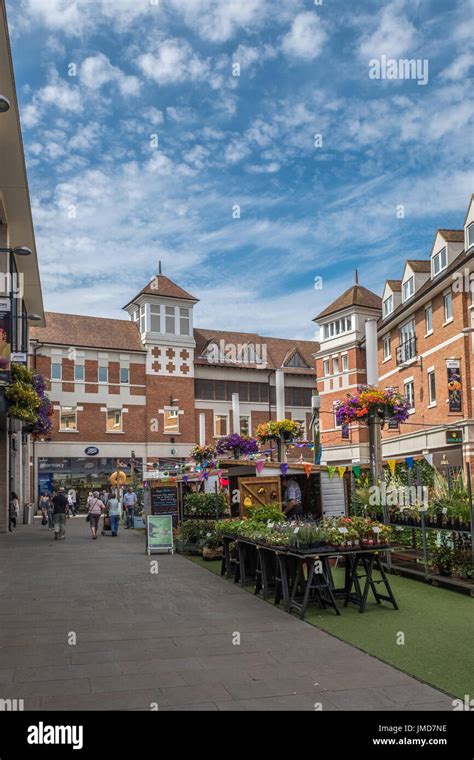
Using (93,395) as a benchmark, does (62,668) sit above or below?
below

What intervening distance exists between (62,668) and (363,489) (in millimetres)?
10007

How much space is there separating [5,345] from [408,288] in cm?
2110

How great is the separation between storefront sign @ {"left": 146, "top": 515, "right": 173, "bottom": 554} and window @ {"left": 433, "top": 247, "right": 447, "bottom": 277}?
1723cm

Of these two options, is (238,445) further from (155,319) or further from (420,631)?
(155,319)

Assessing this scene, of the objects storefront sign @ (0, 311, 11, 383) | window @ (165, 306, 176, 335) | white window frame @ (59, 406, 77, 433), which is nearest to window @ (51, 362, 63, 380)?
white window frame @ (59, 406, 77, 433)

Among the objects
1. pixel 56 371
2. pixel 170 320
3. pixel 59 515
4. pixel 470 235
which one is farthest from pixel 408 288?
pixel 56 371

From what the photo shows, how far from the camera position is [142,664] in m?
7.43

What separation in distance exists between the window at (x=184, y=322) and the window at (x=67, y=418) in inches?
356

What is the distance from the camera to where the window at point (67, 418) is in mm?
44906

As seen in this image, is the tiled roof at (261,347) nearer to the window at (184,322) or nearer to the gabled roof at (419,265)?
the window at (184,322)

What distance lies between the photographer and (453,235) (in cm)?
2983

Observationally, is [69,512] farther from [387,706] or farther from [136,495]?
[387,706]

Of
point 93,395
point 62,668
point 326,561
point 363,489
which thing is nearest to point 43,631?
point 62,668

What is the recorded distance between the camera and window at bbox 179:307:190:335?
4925 centimetres
